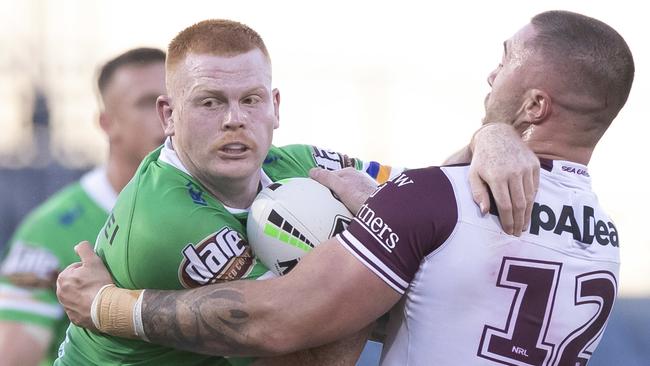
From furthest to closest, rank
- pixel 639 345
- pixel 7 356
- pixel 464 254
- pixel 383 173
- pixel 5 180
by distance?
pixel 5 180
pixel 639 345
pixel 7 356
pixel 383 173
pixel 464 254

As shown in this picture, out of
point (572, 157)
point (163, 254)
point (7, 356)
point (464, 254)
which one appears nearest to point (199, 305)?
point (163, 254)

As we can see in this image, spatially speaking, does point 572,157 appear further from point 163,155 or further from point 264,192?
point 163,155

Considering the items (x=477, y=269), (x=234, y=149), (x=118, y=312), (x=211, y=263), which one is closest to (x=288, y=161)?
(x=234, y=149)

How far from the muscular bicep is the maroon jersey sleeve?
37 mm

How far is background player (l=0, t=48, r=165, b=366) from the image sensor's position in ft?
20.7

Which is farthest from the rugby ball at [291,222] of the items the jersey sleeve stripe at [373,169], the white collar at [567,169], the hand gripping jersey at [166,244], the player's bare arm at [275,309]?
the jersey sleeve stripe at [373,169]

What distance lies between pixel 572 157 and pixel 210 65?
A: 4.62 ft

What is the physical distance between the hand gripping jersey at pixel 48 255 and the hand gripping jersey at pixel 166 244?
4.63 ft

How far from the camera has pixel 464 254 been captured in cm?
421

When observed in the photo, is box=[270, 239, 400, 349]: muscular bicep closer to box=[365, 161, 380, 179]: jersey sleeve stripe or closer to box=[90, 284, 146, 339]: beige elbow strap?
box=[90, 284, 146, 339]: beige elbow strap

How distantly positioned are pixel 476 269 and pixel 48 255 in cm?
302

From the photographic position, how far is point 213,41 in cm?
477

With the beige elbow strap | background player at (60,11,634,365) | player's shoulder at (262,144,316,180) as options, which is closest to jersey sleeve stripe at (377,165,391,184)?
player's shoulder at (262,144,316,180)

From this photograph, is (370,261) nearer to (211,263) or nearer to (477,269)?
(477,269)
